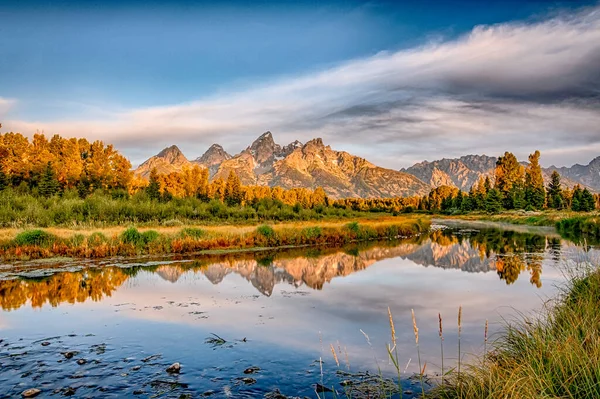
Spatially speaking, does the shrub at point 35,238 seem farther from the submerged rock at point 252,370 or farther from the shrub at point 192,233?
the submerged rock at point 252,370

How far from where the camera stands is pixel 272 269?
20.1 meters

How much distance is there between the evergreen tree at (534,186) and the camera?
270ft

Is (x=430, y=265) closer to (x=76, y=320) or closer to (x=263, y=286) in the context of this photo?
(x=263, y=286)

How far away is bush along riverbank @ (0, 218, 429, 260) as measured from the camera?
21.8 m

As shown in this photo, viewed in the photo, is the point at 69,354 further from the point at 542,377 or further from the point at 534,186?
the point at 534,186

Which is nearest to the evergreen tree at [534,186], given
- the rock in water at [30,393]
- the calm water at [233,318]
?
the calm water at [233,318]

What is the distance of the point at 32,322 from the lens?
10.9 metres

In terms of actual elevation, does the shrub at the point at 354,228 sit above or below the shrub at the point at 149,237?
below

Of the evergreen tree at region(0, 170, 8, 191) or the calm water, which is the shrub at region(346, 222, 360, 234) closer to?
the calm water

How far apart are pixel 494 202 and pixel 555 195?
11.2 meters

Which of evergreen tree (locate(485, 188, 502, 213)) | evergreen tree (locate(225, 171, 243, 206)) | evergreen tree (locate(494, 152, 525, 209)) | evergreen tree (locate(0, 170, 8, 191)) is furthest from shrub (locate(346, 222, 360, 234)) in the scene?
evergreen tree (locate(494, 152, 525, 209))

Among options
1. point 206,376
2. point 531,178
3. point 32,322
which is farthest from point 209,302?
point 531,178

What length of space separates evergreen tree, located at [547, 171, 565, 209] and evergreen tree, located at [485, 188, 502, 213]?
8.98m

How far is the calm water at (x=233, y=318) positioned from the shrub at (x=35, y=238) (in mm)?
3701
